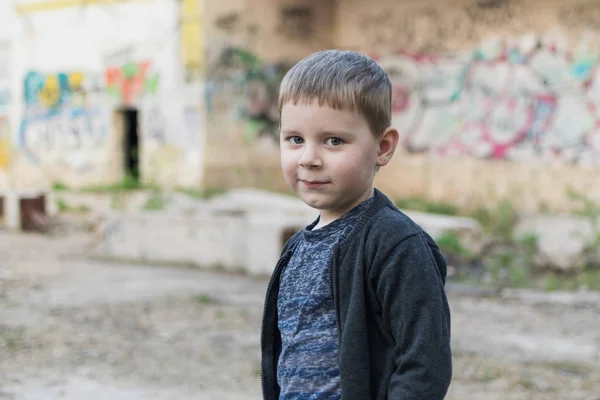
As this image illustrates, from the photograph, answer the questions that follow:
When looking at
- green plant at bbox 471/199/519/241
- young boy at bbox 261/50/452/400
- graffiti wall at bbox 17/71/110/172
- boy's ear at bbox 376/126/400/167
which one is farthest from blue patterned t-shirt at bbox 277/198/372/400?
graffiti wall at bbox 17/71/110/172

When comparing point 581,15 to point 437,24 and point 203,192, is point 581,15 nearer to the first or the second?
point 437,24

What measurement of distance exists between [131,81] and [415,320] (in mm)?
13034

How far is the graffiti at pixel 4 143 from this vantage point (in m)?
16.1

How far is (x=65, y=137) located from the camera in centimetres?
1512

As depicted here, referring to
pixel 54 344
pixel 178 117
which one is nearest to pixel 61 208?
pixel 178 117

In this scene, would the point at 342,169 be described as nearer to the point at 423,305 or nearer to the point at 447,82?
the point at 423,305

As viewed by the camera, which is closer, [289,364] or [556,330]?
[289,364]

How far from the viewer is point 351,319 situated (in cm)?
167

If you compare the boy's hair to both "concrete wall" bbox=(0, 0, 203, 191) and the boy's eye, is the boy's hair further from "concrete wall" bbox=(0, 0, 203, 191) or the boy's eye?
"concrete wall" bbox=(0, 0, 203, 191)

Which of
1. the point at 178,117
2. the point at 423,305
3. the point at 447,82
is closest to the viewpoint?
the point at 423,305

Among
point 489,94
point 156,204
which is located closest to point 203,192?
point 156,204

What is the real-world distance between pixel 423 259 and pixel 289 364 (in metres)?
0.43

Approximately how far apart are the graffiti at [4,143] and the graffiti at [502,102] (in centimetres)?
807

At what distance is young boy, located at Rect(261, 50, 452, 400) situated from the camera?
1.62m
